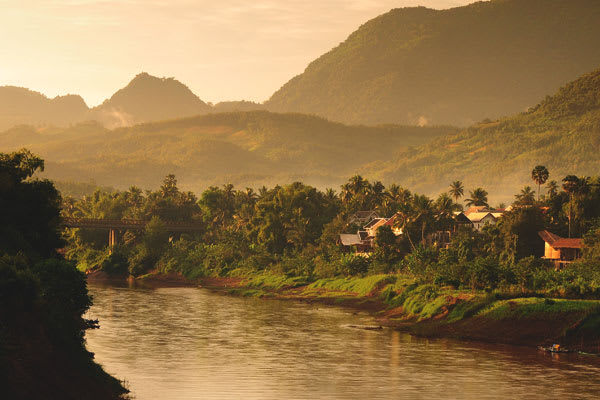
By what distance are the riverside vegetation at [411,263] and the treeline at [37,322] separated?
144ft

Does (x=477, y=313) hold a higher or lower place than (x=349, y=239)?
lower

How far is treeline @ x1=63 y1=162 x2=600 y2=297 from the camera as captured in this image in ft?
323

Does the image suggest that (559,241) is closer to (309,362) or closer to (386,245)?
(386,245)

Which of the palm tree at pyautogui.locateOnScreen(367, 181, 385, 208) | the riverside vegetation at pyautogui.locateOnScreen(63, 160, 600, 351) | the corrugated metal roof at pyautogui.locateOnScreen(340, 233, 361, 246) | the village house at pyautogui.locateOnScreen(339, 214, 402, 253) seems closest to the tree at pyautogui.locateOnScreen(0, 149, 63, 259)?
the riverside vegetation at pyautogui.locateOnScreen(63, 160, 600, 351)

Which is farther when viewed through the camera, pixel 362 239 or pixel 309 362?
pixel 362 239

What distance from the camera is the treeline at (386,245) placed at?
323 ft

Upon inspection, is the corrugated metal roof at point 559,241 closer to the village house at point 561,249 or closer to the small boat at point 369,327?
the village house at point 561,249

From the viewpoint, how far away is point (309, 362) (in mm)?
68125

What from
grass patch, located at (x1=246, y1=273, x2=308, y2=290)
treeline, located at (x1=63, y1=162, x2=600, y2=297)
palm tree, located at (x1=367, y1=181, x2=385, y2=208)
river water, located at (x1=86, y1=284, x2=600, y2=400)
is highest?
palm tree, located at (x1=367, y1=181, x2=385, y2=208)

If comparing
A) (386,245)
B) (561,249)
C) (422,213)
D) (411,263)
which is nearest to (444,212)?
(422,213)

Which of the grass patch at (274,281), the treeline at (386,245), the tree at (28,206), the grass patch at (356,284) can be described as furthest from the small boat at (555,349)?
the grass patch at (274,281)

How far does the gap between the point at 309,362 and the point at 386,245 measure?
235ft

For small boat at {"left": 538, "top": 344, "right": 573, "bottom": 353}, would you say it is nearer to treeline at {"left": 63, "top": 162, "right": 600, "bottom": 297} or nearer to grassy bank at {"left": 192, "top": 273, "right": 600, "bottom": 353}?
grassy bank at {"left": 192, "top": 273, "right": 600, "bottom": 353}

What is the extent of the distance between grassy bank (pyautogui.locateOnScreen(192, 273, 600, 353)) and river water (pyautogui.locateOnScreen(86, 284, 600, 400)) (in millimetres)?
3009
